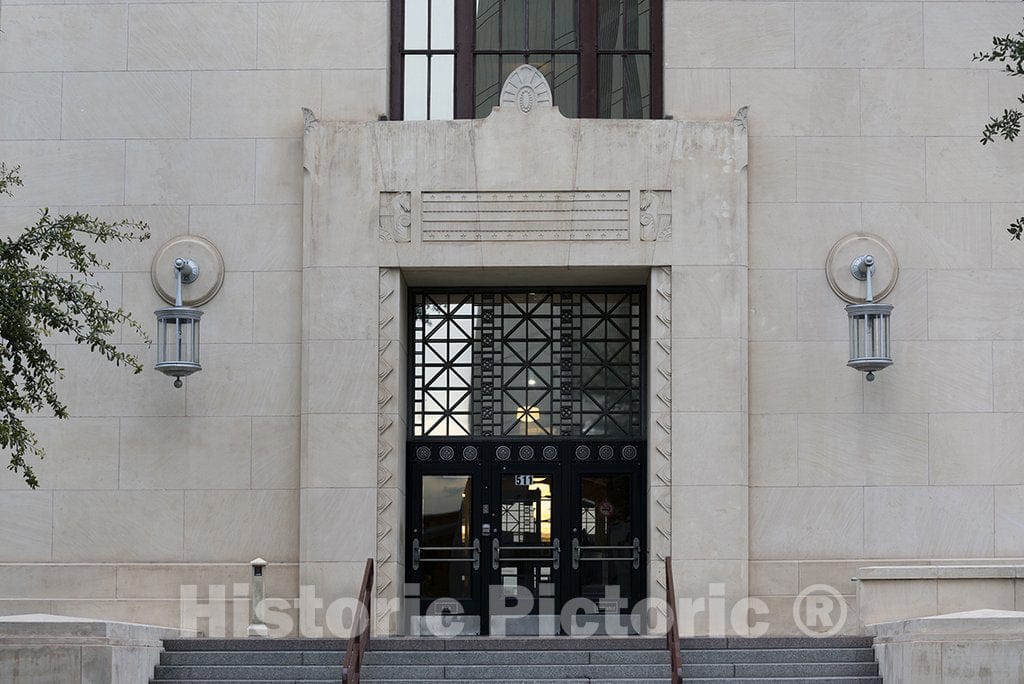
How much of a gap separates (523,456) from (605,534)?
4.39 ft

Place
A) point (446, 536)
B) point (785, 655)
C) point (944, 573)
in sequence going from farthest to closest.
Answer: point (446, 536) → point (944, 573) → point (785, 655)

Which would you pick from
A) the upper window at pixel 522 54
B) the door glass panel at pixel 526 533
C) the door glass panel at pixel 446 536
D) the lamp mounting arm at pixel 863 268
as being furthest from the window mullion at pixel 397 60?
the lamp mounting arm at pixel 863 268

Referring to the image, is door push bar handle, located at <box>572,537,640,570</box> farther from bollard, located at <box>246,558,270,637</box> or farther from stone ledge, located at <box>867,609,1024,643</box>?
stone ledge, located at <box>867,609,1024,643</box>

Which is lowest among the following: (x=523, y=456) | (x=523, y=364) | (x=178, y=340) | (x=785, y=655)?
(x=785, y=655)

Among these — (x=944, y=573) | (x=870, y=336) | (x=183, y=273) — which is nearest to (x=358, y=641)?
(x=183, y=273)

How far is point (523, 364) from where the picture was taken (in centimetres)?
1831

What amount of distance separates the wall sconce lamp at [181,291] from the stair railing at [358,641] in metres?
3.53

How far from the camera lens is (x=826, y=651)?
1497 cm

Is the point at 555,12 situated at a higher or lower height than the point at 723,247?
higher

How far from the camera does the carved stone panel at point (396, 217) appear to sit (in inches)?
687

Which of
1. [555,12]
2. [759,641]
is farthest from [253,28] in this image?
[759,641]

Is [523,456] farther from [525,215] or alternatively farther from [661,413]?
[525,215]

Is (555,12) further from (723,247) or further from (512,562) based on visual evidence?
(512,562)

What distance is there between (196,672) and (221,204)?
570 centimetres
